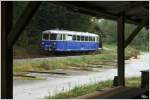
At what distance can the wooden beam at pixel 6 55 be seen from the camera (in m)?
5.26

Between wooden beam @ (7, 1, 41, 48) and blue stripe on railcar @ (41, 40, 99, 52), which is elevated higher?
wooden beam @ (7, 1, 41, 48)

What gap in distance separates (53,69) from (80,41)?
1358 centimetres

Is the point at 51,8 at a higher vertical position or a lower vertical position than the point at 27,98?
higher

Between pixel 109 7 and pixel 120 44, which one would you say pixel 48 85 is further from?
pixel 109 7

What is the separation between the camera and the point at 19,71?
20.1 meters

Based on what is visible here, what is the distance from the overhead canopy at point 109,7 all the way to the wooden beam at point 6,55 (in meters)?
1.37

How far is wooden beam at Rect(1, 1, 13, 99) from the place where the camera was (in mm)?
5262

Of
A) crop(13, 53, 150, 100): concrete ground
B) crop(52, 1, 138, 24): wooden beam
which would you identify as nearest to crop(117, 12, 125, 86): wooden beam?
crop(52, 1, 138, 24): wooden beam

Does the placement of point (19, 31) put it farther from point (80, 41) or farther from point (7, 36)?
point (80, 41)

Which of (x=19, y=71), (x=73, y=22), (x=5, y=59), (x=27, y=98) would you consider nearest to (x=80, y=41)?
(x=73, y=22)

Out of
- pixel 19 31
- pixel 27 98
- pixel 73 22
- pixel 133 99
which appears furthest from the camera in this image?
pixel 73 22

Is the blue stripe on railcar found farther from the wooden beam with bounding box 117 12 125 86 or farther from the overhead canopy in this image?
the wooden beam with bounding box 117 12 125 86

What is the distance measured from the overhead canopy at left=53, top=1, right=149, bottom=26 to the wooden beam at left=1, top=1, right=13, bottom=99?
1.37 meters

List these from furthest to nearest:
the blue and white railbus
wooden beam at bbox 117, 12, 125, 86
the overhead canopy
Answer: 1. the blue and white railbus
2. wooden beam at bbox 117, 12, 125, 86
3. the overhead canopy
